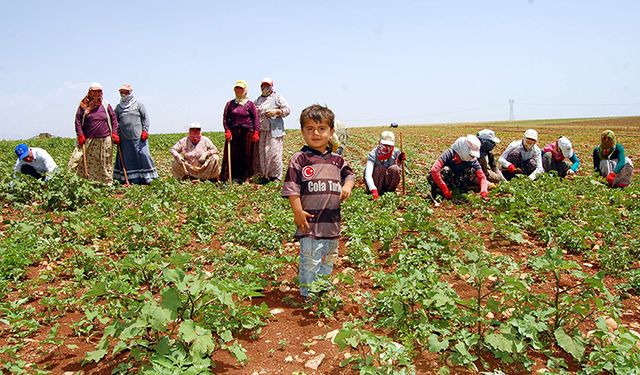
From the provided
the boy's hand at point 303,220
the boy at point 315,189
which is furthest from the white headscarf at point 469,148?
the boy's hand at point 303,220

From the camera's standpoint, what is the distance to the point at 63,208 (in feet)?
23.1

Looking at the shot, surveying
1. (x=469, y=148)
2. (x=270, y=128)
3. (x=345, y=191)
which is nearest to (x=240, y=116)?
(x=270, y=128)

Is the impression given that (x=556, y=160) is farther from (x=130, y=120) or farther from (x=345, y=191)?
(x=130, y=120)

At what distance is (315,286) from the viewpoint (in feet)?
12.3

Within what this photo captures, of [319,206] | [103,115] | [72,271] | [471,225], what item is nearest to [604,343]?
[319,206]

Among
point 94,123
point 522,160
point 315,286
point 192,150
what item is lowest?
point 315,286

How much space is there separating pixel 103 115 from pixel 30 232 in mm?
3948

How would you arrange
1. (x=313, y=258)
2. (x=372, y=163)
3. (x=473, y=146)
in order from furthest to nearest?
(x=372, y=163)
(x=473, y=146)
(x=313, y=258)

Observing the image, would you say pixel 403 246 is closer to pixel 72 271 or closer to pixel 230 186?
pixel 72 271

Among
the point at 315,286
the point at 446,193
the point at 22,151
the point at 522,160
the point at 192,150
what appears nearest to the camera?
the point at 315,286

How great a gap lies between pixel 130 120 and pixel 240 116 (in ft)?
7.41

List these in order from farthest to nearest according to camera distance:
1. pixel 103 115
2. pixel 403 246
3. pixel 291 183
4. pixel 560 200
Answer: pixel 103 115
pixel 560 200
pixel 403 246
pixel 291 183

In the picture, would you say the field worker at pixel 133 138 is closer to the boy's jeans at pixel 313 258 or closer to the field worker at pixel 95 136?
the field worker at pixel 95 136

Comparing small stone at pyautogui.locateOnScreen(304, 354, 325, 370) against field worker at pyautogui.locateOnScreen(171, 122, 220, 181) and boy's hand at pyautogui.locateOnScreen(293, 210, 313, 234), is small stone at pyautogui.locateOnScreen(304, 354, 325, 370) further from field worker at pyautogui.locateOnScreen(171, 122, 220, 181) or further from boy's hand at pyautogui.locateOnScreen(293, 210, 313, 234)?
field worker at pyautogui.locateOnScreen(171, 122, 220, 181)
